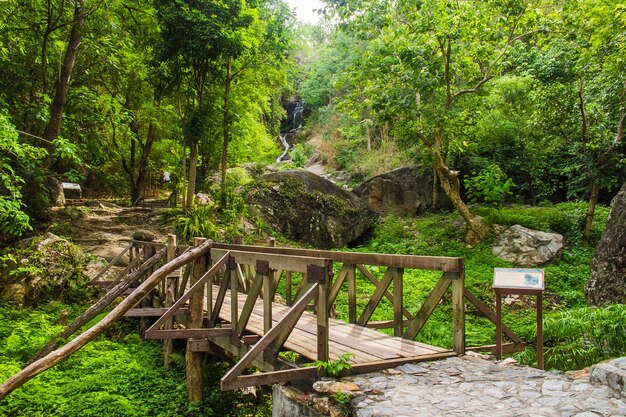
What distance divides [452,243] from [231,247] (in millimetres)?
9557

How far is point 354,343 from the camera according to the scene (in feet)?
15.7

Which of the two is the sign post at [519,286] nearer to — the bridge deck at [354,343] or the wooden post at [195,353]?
the bridge deck at [354,343]

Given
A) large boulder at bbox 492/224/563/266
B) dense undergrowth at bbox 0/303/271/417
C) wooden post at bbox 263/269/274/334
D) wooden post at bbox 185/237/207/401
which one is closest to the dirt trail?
dense undergrowth at bbox 0/303/271/417

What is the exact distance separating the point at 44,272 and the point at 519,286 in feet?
31.2

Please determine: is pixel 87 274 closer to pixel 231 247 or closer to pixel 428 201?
pixel 231 247

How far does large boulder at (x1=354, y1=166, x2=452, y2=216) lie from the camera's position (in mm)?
18922

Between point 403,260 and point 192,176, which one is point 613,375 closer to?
point 403,260

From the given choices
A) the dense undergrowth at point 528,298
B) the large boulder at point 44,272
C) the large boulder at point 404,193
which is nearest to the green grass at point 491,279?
the dense undergrowth at point 528,298

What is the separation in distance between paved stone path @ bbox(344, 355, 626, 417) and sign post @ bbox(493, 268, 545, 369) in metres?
0.69

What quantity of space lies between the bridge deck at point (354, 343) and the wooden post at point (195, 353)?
0.78 m

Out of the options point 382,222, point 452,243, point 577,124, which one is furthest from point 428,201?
point 577,124

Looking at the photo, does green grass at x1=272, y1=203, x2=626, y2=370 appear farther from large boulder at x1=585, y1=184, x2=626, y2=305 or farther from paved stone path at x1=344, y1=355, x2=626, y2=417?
paved stone path at x1=344, y1=355, x2=626, y2=417

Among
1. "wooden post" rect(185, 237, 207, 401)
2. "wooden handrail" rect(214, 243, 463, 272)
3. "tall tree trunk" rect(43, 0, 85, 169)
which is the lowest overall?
"wooden post" rect(185, 237, 207, 401)

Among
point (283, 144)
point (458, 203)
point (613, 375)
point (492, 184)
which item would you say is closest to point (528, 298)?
point (458, 203)
